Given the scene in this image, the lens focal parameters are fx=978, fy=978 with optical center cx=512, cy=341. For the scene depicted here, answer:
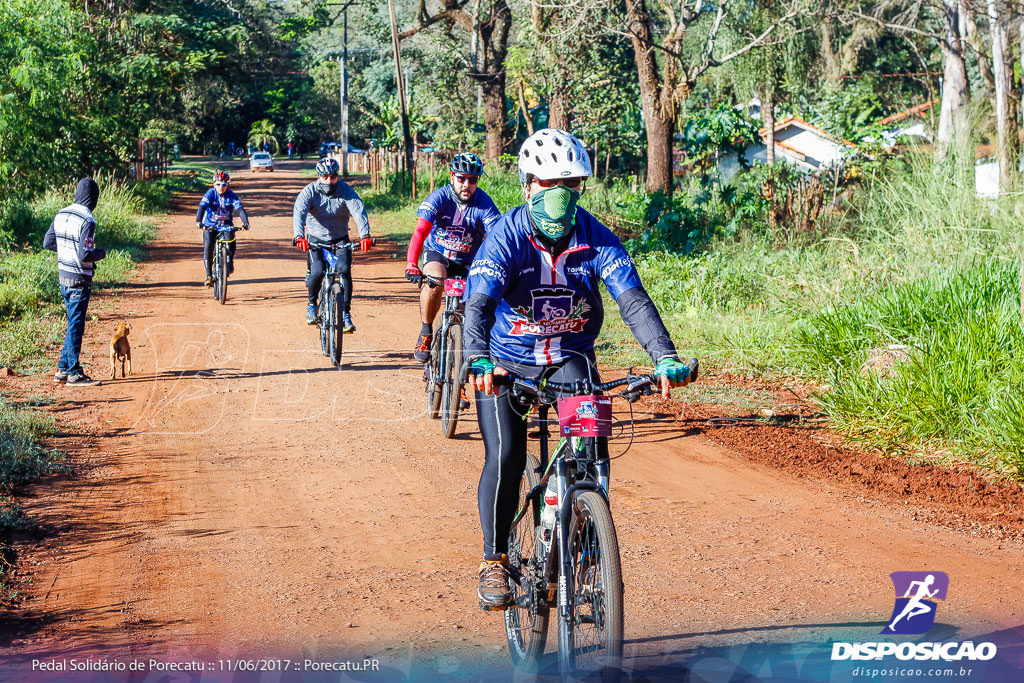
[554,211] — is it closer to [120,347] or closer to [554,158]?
[554,158]

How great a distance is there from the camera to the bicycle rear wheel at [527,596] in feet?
14.2

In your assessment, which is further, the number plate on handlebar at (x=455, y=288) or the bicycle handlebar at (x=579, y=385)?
the number plate on handlebar at (x=455, y=288)

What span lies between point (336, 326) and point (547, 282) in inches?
278

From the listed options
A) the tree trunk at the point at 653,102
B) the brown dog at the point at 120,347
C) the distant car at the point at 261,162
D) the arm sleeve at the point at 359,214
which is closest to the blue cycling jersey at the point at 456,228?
the arm sleeve at the point at 359,214

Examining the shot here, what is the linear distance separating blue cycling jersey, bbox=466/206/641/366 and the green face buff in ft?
0.28

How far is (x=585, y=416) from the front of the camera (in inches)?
151

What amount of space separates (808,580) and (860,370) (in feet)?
14.0

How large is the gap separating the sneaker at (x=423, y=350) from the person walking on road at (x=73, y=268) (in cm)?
371

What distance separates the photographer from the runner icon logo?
487cm

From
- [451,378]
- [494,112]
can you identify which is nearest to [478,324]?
[451,378]

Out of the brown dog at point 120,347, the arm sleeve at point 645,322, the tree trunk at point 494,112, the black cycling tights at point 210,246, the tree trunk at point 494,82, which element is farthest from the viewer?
the tree trunk at point 494,112

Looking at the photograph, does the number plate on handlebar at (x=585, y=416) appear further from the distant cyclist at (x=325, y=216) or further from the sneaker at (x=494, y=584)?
the distant cyclist at (x=325, y=216)

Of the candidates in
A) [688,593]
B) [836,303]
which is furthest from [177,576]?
[836,303]

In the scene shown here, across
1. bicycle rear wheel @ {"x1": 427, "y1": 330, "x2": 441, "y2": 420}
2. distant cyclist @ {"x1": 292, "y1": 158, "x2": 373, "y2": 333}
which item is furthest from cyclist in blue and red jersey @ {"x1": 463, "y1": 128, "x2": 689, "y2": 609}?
distant cyclist @ {"x1": 292, "y1": 158, "x2": 373, "y2": 333}
